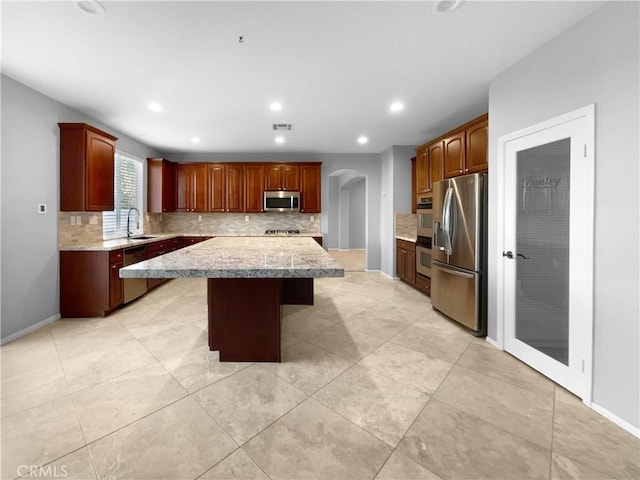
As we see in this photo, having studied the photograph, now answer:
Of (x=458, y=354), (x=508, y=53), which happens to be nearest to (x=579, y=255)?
(x=458, y=354)

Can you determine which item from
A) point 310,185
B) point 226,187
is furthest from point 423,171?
point 226,187

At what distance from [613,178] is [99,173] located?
16.9 feet

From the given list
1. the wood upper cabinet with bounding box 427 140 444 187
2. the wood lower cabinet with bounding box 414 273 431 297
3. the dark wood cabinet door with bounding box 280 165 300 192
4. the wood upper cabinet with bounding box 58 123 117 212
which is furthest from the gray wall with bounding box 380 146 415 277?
the wood upper cabinet with bounding box 58 123 117 212

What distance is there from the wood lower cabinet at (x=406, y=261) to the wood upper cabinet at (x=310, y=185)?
193 centimetres

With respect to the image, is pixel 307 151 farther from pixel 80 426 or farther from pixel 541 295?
pixel 80 426

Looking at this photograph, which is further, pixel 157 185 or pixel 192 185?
pixel 192 185

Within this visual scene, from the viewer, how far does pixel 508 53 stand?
2.34 m

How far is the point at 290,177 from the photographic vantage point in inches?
229

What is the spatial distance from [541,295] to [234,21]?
10.6 feet

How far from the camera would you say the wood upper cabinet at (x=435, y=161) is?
3.93 m

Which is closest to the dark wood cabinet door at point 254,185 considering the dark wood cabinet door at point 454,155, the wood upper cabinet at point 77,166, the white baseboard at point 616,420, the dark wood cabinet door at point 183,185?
the dark wood cabinet door at point 183,185

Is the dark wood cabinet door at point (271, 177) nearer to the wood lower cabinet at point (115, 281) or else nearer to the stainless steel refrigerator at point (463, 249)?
the wood lower cabinet at point (115, 281)

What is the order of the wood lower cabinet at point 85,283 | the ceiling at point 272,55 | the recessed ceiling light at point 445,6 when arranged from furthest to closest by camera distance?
the wood lower cabinet at point 85,283, the ceiling at point 272,55, the recessed ceiling light at point 445,6

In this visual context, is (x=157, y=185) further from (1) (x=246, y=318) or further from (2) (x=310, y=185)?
(1) (x=246, y=318)
